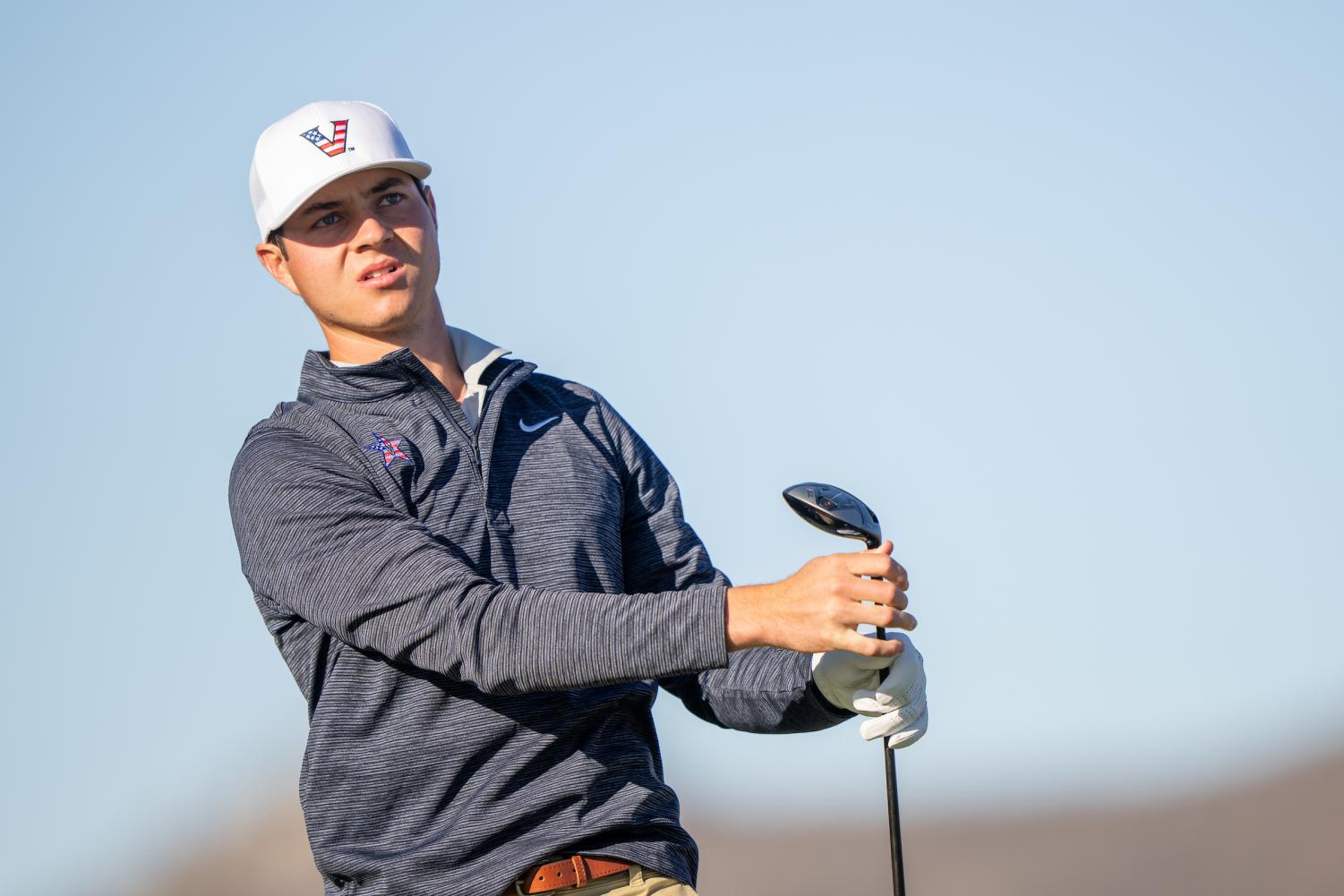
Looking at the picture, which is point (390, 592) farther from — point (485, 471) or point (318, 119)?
point (318, 119)

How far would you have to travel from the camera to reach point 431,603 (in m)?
4.62

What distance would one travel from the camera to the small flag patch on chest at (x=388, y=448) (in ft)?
16.7

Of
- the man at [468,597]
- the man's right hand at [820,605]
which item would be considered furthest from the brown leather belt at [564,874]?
the man's right hand at [820,605]

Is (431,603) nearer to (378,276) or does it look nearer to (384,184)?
(378,276)

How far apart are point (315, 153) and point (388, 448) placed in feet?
3.01

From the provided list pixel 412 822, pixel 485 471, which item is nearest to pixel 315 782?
pixel 412 822

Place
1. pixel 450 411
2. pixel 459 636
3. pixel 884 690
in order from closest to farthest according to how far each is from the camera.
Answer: pixel 459 636, pixel 884 690, pixel 450 411

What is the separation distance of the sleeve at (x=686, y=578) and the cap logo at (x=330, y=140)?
1.03 metres

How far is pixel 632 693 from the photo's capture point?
16.4 ft

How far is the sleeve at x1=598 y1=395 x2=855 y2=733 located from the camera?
17.8 feet

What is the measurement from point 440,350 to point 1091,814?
3422 centimetres

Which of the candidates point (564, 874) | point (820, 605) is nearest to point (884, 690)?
point (820, 605)

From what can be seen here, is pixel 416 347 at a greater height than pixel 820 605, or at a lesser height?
greater

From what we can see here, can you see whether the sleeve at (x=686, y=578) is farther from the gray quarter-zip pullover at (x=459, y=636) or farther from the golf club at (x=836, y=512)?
the golf club at (x=836, y=512)
